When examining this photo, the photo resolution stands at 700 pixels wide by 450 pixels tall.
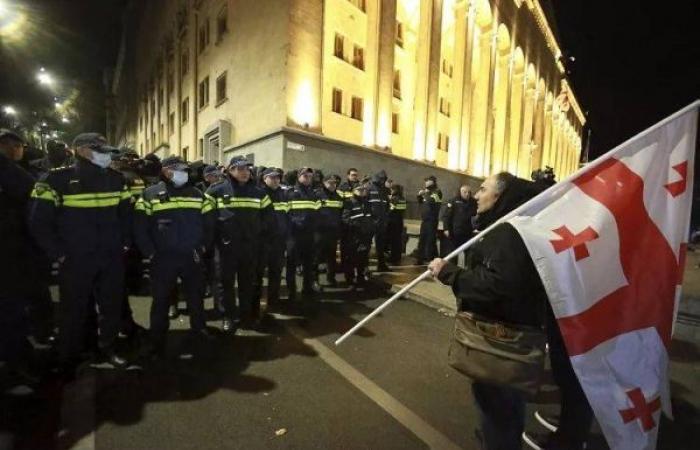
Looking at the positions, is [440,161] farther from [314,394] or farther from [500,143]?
[314,394]

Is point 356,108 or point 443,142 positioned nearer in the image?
point 356,108

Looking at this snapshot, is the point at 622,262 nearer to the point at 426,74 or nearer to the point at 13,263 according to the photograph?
the point at 13,263

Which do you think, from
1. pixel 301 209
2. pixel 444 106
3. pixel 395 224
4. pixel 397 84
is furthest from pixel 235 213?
pixel 444 106

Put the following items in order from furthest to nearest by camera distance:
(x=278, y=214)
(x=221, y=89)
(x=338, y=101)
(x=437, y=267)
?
1. (x=221, y=89)
2. (x=338, y=101)
3. (x=278, y=214)
4. (x=437, y=267)

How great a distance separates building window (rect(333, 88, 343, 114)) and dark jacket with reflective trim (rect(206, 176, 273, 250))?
1317 centimetres

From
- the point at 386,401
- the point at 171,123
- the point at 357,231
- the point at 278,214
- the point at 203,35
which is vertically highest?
the point at 203,35

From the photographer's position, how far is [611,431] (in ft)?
7.70

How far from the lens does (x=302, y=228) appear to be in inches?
285

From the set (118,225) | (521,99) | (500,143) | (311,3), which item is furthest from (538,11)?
(118,225)

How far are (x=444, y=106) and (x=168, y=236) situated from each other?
2616 centimetres

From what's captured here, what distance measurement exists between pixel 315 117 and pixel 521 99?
28.8 metres

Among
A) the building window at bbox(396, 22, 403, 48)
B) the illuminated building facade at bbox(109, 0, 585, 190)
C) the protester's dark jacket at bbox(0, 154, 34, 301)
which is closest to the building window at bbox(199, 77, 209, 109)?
the illuminated building facade at bbox(109, 0, 585, 190)

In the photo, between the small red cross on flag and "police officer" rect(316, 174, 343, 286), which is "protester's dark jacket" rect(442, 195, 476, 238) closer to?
"police officer" rect(316, 174, 343, 286)

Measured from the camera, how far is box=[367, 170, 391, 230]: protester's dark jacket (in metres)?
9.07
